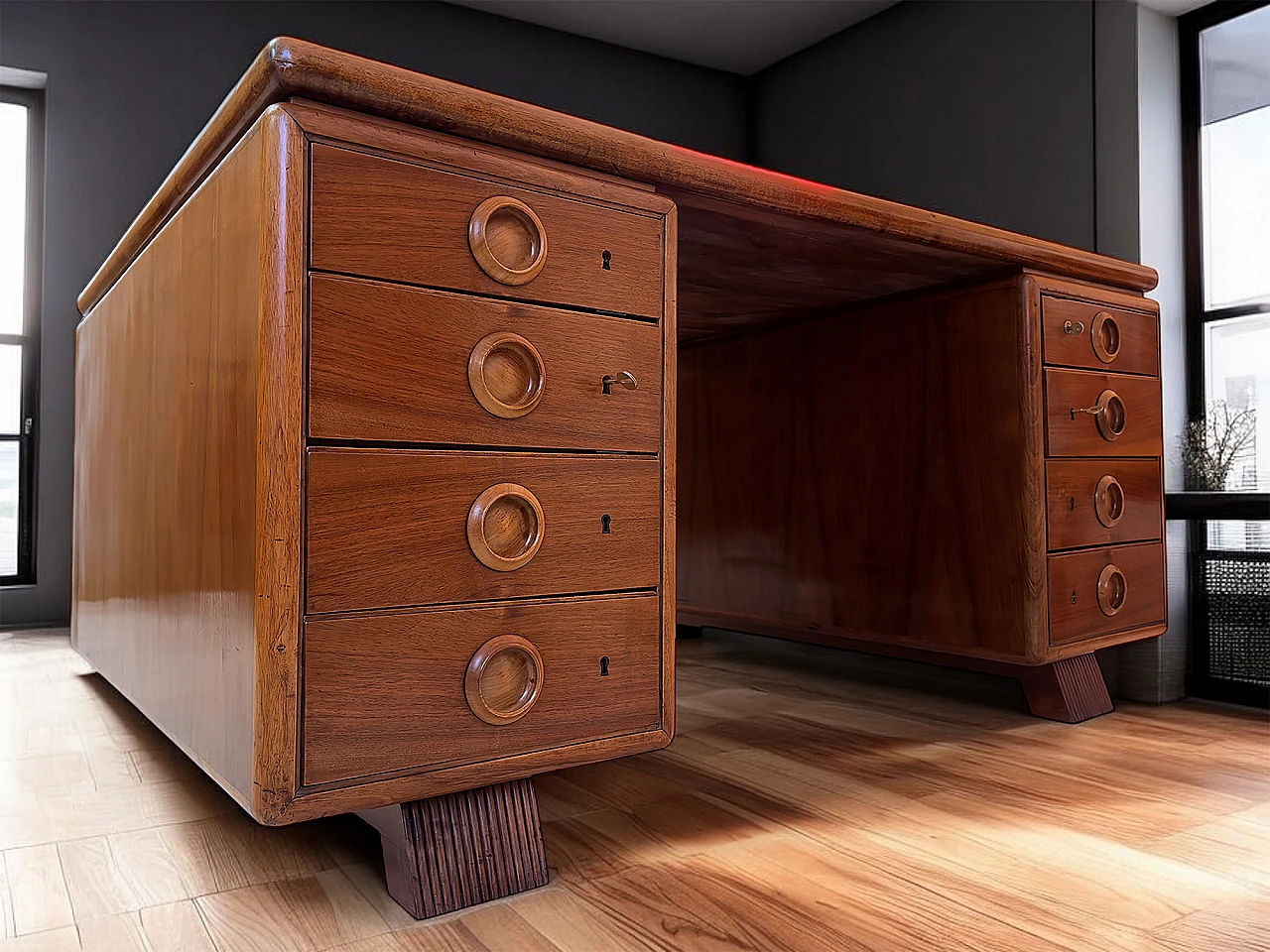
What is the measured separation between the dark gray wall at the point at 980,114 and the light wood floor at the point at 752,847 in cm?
109

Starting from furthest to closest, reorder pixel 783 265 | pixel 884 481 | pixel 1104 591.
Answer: pixel 884 481 < pixel 1104 591 < pixel 783 265

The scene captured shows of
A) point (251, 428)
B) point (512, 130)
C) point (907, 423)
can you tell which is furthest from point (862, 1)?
point (251, 428)

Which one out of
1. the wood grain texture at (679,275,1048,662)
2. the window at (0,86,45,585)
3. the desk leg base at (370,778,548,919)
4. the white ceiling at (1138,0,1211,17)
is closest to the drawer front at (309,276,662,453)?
the desk leg base at (370,778,548,919)

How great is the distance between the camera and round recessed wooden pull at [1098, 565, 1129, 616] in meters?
1.56

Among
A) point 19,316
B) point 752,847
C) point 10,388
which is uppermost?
point 19,316

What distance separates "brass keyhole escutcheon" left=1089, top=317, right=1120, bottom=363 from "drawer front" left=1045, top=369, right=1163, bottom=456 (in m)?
0.03

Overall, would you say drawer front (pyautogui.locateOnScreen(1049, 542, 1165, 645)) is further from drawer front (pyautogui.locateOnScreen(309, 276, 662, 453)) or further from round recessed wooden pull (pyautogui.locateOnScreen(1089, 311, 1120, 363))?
drawer front (pyautogui.locateOnScreen(309, 276, 662, 453))

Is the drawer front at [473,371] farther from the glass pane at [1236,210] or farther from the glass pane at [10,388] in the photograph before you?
the glass pane at [10,388]

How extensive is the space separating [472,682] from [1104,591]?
1.13 meters

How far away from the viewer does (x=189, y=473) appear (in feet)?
3.27

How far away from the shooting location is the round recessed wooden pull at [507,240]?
2.84 ft

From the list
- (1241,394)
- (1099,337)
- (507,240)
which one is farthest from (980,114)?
(507,240)

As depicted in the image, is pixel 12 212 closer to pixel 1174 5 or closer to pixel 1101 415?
pixel 1101 415

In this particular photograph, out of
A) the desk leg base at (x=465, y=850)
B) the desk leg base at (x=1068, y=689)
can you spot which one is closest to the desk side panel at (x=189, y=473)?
the desk leg base at (x=465, y=850)
